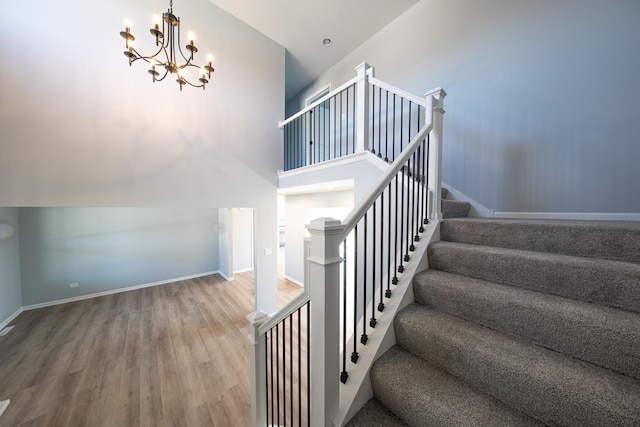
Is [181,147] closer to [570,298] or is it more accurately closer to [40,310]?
[570,298]

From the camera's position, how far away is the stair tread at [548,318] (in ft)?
2.86

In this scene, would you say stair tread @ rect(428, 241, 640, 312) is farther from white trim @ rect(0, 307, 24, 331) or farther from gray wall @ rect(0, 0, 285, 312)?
white trim @ rect(0, 307, 24, 331)

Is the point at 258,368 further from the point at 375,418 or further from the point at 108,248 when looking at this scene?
the point at 108,248

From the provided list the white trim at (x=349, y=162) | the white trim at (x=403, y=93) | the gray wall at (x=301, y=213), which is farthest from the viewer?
the gray wall at (x=301, y=213)

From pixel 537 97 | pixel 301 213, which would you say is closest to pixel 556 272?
pixel 537 97

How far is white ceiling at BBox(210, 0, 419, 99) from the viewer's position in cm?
345

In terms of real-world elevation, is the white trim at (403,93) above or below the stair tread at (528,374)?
above

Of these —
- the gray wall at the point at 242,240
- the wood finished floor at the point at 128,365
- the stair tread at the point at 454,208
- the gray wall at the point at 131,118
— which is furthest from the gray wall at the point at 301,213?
the stair tread at the point at 454,208

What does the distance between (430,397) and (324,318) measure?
1.93 feet

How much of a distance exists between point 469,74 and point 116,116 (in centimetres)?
463

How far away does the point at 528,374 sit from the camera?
896 millimetres

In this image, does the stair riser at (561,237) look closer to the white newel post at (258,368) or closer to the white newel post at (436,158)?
the white newel post at (436,158)

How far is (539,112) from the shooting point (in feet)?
7.64

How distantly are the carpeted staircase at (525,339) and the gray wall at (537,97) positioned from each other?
1.32 m
